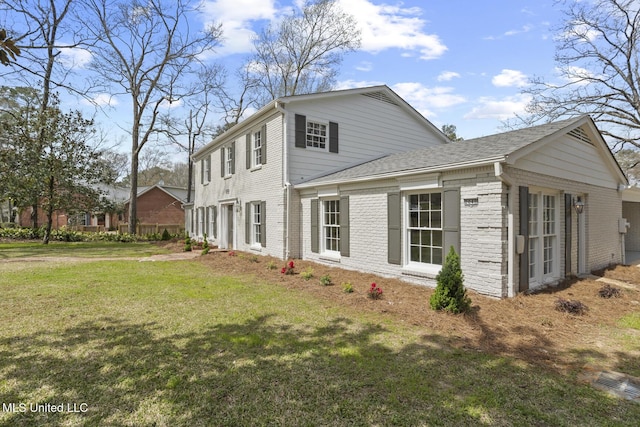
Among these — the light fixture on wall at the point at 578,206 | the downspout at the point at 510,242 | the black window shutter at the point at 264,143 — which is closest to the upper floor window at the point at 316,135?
the black window shutter at the point at 264,143

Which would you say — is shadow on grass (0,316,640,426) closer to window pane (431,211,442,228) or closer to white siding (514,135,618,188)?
window pane (431,211,442,228)

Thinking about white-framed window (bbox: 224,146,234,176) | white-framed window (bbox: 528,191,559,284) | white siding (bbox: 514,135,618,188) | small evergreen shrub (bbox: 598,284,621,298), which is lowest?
small evergreen shrub (bbox: 598,284,621,298)

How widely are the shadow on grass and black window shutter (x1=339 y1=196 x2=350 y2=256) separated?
4889mm

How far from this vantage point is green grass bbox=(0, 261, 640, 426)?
9.50 feet

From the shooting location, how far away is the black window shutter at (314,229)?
10.7 metres

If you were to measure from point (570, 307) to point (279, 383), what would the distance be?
17.7ft

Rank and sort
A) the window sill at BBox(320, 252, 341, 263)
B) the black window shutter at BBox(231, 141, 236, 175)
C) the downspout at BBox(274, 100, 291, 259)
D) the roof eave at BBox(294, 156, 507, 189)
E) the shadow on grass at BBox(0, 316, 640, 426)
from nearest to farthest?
the shadow on grass at BBox(0, 316, 640, 426) → the roof eave at BBox(294, 156, 507, 189) → the window sill at BBox(320, 252, 341, 263) → the downspout at BBox(274, 100, 291, 259) → the black window shutter at BBox(231, 141, 236, 175)

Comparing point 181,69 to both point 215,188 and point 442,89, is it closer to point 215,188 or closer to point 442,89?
point 215,188

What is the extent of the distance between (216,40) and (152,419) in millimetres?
25877

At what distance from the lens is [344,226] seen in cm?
953

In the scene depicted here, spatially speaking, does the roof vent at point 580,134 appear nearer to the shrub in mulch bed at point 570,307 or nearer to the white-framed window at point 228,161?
the shrub in mulch bed at point 570,307

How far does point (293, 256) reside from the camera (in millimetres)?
11594

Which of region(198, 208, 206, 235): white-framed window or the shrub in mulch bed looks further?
region(198, 208, 206, 235): white-framed window

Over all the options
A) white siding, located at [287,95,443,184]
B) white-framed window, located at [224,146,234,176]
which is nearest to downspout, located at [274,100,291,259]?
white siding, located at [287,95,443,184]
